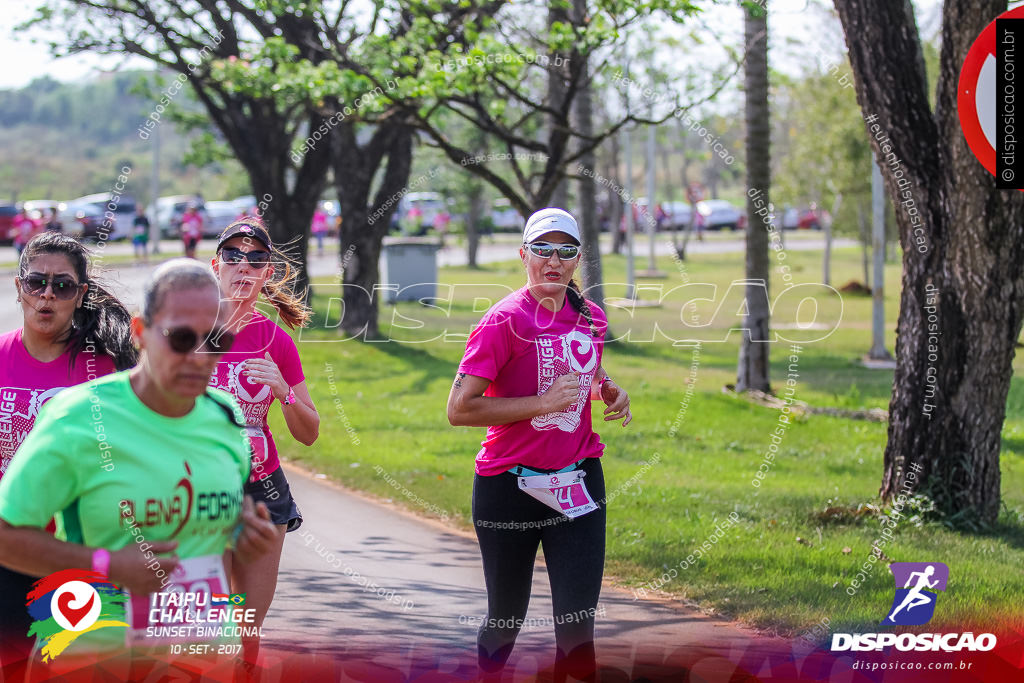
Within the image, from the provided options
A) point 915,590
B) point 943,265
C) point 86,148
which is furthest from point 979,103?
point 86,148

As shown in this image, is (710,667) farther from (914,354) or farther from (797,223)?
(797,223)

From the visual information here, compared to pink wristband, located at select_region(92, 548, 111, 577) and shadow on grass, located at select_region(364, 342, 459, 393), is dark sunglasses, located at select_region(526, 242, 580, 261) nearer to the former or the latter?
pink wristband, located at select_region(92, 548, 111, 577)

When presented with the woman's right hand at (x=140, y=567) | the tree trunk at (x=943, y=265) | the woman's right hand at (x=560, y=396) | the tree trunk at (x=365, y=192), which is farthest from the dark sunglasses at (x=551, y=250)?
the tree trunk at (x=365, y=192)

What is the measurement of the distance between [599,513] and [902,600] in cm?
246

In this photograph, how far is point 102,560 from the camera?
2604 mm

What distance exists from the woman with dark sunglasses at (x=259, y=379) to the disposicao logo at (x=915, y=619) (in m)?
2.75

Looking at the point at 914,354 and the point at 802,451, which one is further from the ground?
the point at 914,354

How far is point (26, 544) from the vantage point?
2609mm

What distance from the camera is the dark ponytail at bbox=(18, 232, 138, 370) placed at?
397 cm

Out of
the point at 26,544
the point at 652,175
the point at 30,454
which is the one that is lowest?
the point at 26,544

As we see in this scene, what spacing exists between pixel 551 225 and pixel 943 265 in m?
3.80

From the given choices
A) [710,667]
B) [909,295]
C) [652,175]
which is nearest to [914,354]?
[909,295]

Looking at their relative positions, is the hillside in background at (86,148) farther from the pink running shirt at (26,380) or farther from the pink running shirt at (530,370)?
the pink running shirt at (530,370)

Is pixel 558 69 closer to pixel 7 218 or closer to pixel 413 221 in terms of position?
pixel 413 221
